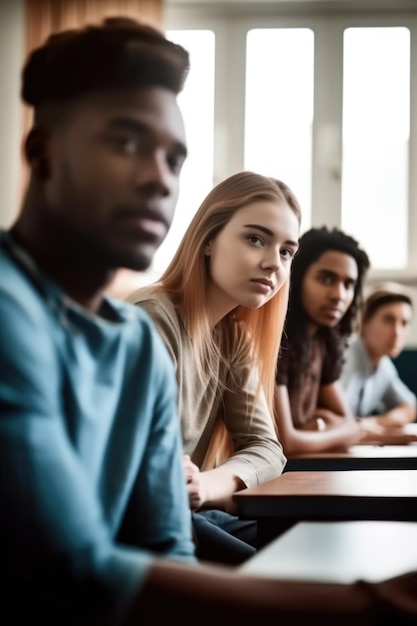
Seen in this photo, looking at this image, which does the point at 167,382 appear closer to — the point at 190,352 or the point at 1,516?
the point at 1,516

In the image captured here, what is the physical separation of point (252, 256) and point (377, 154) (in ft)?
12.8

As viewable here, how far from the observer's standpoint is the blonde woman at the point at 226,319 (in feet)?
4.44

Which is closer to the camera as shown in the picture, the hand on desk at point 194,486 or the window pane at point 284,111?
the hand on desk at point 194,486

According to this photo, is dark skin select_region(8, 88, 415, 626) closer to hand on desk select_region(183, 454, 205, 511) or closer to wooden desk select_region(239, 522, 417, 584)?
wooden desk select_region(239, 522, 417, 584)

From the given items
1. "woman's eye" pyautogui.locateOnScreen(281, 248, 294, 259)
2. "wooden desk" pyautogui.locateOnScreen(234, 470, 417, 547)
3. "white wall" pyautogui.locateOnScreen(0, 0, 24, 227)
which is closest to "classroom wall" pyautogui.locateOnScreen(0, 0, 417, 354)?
"white wall" pyautogui.locateOnScreen(0, 0, 24, 227)

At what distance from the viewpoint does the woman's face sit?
4.43 feet

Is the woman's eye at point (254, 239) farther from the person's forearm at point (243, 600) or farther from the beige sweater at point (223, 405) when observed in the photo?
the person's forearm at point (243, 600)

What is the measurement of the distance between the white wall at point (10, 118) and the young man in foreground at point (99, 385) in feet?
0.18

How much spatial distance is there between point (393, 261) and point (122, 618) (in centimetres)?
461

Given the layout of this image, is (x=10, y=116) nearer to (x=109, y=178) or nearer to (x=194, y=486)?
(x=109, y=178)

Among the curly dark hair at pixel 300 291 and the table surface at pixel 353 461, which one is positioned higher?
the curly dark hair at pixel 300 291

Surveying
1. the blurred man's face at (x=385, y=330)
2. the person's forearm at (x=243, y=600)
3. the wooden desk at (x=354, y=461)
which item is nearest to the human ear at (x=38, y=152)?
the person's forearm at (x=243, y=600)

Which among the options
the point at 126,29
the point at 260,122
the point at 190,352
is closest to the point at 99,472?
the point at 126,29

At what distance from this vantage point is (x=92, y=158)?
737 mm
